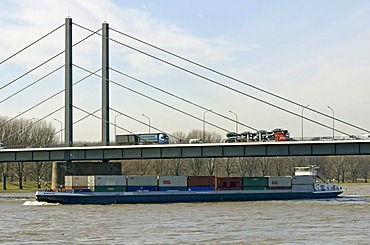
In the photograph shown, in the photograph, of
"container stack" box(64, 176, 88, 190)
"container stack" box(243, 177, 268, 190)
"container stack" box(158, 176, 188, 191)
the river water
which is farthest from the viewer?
"container stack" box(243, 177, 268, 190)

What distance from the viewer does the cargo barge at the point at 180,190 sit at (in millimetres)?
70562

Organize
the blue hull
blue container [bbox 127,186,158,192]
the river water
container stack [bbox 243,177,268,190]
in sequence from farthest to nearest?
container stack [bbox 243,177,268,190] < blue container [bbox 127,186,158,192] < the blue hull < the river water

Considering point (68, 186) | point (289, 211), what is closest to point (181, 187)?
point (68, 186)

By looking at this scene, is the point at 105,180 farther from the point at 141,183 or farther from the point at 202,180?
the point at 202,180

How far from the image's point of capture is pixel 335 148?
6831 cm

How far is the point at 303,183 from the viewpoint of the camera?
84.9 metres

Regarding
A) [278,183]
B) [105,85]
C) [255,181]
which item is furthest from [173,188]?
[278,183]

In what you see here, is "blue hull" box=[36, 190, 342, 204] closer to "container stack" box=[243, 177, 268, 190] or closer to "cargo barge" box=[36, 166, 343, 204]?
"cargo barge" box=[36, 166, 343, 204]

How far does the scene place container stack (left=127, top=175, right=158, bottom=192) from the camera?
243 feet

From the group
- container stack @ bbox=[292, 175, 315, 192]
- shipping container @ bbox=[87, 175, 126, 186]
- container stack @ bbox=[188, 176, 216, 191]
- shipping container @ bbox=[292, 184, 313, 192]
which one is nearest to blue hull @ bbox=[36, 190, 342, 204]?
shipping container @ bbox=[292, 184, 313, 192]

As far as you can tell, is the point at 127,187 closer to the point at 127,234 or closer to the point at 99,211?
the point at 99,211

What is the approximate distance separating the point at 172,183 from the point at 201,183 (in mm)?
3436

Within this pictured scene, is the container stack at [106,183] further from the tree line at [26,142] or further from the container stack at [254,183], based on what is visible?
the tree line at [26,142]

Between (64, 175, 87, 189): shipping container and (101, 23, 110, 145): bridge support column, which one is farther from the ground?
(101, 23, 110, 145): bridge support column
